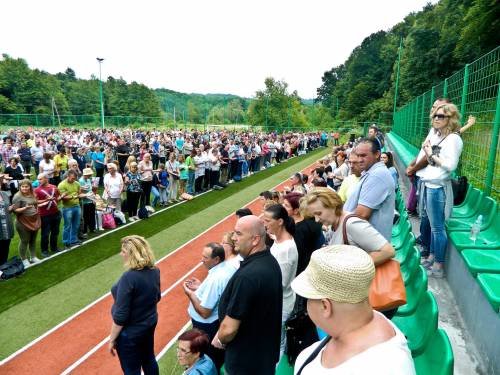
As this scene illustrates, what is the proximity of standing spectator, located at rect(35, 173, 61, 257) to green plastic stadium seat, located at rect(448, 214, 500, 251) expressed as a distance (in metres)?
8.22

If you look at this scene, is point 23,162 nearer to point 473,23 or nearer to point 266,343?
point 266,343

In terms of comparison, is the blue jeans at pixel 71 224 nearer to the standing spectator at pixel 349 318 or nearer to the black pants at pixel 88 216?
the black pants at pixel 88 216

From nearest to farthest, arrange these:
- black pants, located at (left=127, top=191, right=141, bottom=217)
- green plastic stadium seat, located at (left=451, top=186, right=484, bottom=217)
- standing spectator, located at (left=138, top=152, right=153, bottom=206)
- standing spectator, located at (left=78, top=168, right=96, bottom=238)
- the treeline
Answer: green plastic stadium seat, located at (left=451, top=186, right=484, bottom=217), standing spectator, located at (left=78, top=168, right=96, bottom=238), black pants, located at (left=127, top=191, right=141, bottom=217), standing spectator, located at (left=138, top=152, right=153, bottom=206), the treeline

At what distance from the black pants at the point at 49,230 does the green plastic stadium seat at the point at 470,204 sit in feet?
27.7

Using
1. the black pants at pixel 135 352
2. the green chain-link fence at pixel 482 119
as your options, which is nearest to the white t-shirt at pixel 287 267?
the black pants at pixel 135 352

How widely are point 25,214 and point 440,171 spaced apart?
7.94 meters

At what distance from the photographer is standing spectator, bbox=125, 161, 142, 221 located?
40.8 ft

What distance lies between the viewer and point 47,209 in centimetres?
902

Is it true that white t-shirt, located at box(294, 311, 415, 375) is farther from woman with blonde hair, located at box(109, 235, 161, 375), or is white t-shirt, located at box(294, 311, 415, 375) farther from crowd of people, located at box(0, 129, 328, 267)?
crowd of people, located at box(0, 129, 328, 267)

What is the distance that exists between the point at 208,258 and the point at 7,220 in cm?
562

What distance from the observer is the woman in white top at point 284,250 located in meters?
3.93

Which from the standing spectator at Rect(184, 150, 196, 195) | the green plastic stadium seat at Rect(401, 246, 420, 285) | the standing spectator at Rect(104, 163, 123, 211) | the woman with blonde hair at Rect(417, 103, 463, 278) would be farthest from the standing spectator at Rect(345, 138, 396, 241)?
the standing spectator at Rect(184, 150, 196, 195)

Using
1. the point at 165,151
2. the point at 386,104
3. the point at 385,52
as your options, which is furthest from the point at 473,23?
the point at 385,52

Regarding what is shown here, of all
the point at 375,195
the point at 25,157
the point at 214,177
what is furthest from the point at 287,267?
the point at 25,157
